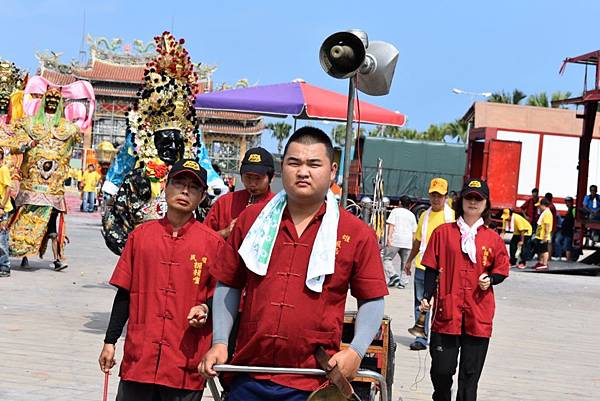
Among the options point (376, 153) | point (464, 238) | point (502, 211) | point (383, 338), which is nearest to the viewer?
point (383, 338)

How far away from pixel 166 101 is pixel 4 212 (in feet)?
15.9

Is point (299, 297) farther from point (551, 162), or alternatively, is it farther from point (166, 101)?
point (551, 162)

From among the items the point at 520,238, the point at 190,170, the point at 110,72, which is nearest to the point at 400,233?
the point at 520,238

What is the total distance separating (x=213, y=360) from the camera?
405 cm

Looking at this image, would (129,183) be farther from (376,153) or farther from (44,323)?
(376,153)

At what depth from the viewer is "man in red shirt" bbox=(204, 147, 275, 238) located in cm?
707

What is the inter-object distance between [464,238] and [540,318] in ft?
23.7

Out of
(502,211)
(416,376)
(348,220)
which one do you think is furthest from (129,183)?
(502,211)

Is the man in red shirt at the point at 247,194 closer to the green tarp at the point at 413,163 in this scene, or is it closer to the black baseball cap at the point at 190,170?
the black baseball cap at the point at 190,170

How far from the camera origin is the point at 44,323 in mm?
10391

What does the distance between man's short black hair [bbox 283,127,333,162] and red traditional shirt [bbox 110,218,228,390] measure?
33.2 inches

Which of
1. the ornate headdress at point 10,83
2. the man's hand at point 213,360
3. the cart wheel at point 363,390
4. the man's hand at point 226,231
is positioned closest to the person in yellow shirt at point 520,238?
the ornate headdress at point 10,83

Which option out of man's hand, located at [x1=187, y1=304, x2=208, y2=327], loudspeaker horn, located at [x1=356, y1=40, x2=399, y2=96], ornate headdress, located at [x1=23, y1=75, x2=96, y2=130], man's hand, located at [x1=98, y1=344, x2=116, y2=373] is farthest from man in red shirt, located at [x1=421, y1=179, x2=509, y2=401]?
ornate headdress, located at [x1=23, y1=75, x2=96, y2=130]

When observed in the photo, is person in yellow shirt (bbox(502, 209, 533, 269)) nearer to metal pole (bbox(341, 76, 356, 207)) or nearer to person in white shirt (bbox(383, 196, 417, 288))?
person in white shirt (bbox(383, 196, 417, 288))
